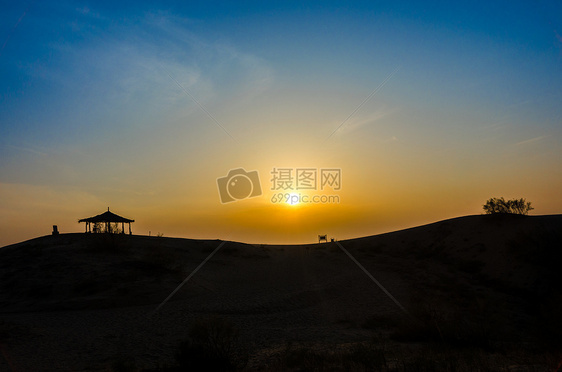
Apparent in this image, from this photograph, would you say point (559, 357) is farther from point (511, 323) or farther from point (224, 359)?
Result: point (224, 359)

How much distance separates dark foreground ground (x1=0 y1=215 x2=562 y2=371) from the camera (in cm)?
1241

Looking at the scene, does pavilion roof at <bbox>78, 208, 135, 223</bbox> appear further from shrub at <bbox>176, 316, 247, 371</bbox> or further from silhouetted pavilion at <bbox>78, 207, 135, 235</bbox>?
shrub at <bbox>176, 316, 247, 371</bbox>

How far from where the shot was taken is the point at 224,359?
39.1 feet

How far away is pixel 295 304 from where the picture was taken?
77.4ft

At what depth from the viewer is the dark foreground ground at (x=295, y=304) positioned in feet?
40.7

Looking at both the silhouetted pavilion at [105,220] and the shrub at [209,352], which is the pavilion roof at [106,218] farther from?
the shrub at [209,352]

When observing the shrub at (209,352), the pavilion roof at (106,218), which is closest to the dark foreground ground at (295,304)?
the shrub at (209,352)

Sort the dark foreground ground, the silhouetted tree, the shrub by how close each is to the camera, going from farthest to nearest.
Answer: the silhouetted tree
the dark foreground ground
the shrub

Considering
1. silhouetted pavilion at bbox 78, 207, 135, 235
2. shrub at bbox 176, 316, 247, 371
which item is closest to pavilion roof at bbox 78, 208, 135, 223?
silhouetted pavilion at bbox 78, 207, 135, 235

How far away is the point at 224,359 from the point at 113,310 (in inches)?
441

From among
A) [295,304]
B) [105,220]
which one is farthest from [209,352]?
[105,220]

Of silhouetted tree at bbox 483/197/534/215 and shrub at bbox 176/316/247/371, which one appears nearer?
shrub at bbox 176/316/247/371

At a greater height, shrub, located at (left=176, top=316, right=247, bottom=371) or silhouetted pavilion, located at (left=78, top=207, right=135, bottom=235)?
silhouetted pavilion, located at (left=78, top=207, right=135, bottom=235)

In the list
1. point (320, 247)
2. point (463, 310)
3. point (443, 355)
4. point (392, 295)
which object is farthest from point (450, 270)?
point (443, 355)
